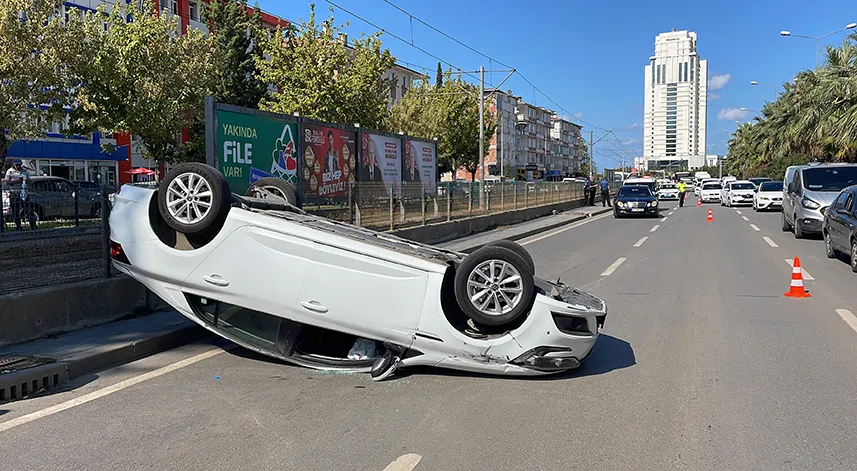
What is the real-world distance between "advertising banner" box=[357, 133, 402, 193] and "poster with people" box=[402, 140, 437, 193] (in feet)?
1.96

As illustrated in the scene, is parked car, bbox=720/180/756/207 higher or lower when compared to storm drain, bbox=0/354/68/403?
higher

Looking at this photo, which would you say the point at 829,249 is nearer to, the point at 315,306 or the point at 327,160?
the point at 327,160

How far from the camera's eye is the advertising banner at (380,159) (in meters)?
19.1

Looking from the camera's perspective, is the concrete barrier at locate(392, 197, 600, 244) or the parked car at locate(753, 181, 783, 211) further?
the parked car at locate(753, 181, 783, 211)

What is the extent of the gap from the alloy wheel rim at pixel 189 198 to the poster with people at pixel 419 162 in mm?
16091

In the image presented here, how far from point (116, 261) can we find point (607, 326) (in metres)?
5.25

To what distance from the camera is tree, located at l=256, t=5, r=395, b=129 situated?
99.5 ft

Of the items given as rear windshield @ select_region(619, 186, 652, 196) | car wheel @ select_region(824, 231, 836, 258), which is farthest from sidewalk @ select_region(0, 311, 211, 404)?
rear windshield @ select_region(619, 186, 652, 196)

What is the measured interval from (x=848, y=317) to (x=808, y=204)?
10848 mm

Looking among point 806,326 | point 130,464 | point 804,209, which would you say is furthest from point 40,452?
point 804,209

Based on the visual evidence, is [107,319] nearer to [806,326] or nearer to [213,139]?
[213,139]

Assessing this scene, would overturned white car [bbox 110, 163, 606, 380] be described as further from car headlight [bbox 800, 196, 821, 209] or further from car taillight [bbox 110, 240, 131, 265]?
car headlight [bbox 800, 196, 821, 209]

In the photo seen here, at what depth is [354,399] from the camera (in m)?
5.18

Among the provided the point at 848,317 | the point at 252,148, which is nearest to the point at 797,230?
the point at 848,317
